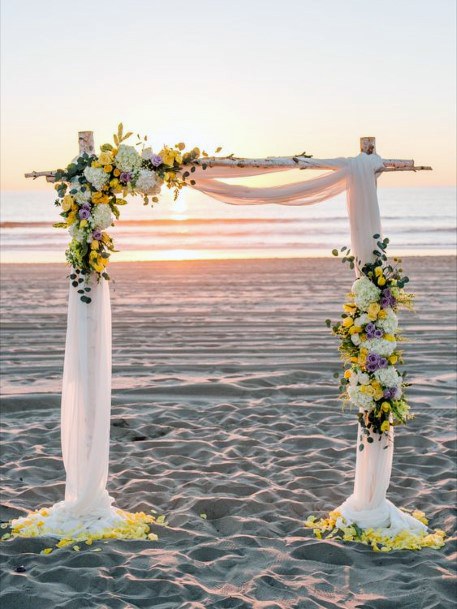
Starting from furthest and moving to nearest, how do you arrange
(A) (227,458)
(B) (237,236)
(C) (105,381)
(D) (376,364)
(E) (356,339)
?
(B) (237,236)
(A) (227,458)
(C) (105,381)
(E) (356,339)
(D) (376,364)

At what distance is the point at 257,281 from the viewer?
2009cm

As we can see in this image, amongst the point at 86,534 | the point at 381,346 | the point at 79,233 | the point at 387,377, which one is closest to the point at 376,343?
the point at 381,346

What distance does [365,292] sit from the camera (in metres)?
6.44

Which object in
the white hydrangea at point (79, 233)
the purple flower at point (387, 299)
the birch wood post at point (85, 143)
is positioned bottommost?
the purple flower at point (387, 299)

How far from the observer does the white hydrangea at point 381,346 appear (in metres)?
6.43

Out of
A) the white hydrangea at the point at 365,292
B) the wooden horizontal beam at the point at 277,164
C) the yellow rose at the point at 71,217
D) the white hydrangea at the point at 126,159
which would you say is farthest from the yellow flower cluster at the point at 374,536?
the white hydrangea at the point at 126,159

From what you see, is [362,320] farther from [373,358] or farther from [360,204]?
[360,204]

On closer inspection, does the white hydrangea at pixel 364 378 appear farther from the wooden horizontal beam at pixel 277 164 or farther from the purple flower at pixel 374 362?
the wooden horizontal beam at pixel 277 164

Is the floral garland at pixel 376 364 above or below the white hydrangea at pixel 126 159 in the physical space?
below

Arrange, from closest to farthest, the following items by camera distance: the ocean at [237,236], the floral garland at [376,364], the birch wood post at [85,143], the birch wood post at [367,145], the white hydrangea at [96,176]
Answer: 1. the white hydrangea at [96,176]
2. the floral garland at [376,364]
3. the birch wood post at [85,143]
4. the birch wood post at [367,145]
5. the ocean at [237,236]

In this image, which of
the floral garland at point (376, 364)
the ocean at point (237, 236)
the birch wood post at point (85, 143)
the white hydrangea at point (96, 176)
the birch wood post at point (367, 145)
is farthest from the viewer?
the ocean at point (237, 236)

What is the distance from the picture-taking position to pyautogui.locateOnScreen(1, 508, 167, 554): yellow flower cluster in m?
6.42

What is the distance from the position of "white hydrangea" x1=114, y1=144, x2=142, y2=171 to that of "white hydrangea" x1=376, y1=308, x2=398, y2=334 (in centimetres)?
213

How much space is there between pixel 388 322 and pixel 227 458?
251cm
